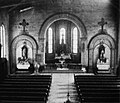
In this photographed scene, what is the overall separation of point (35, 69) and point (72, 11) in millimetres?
7013

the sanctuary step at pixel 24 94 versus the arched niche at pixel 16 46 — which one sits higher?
the arched niche at pixel 16 46

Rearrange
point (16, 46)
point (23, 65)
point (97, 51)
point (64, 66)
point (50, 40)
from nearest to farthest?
point (23, 65)
point (97, 51)
point (16, 46)
point (64, 66)
point (50, 40)

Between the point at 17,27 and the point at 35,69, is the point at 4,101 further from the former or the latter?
the point at 17,27

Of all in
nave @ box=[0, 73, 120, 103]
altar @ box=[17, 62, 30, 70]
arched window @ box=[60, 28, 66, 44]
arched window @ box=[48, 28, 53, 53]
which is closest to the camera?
nave @ box=[0, 73, 120, 103]

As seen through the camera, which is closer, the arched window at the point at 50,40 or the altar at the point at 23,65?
the altar at the point at 23,65

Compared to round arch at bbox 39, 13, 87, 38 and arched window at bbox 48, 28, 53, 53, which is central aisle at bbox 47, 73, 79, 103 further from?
arched window at bbox 48, 28, 53, 53

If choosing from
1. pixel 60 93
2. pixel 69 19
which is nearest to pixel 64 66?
pixel 69 19

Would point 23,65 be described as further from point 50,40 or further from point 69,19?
point 69,19

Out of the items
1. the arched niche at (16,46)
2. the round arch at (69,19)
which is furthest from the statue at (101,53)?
the arched niche at (16,46)

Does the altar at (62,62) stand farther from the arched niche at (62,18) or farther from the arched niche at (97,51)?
the arched niche at (97,51)

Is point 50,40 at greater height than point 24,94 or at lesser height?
greater

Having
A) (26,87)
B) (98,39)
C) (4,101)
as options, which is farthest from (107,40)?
(4,101)

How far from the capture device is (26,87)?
1019 cm

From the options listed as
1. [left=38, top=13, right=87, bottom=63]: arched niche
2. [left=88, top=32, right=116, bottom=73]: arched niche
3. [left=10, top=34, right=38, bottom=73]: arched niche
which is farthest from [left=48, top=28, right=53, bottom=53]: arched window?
[left=88, top=32, right=116, bottom=73]: arched niche
